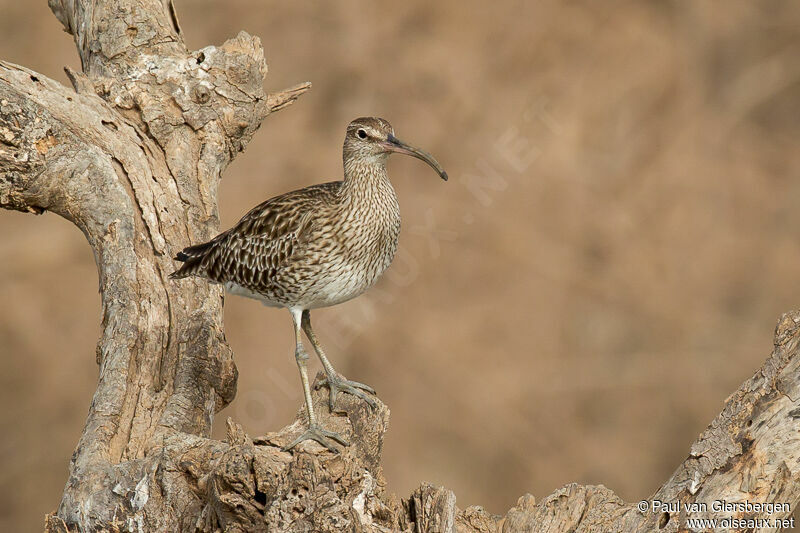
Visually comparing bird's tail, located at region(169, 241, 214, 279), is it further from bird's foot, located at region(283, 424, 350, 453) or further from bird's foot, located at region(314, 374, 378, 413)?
bird's foot, located at region(283, 424, 350, 453)

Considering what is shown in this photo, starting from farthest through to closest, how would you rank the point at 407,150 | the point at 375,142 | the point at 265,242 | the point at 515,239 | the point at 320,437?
the point at 515,239 → the point at 265,242 → the point at 375,142 → the point at 407,150 → the point at 320,437

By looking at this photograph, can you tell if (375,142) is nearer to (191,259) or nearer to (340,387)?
(191,259)

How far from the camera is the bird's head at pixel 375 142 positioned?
20.7 feet

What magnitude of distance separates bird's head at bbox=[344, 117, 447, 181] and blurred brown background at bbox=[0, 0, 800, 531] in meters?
5.69

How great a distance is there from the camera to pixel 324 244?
20.6 ft

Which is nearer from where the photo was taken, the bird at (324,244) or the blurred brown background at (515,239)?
the bird at (324,244)

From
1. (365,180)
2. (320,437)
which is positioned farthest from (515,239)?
(320,437)

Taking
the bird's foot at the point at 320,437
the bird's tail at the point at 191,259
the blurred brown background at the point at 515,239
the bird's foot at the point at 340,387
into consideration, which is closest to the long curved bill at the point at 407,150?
the bird's tail at the point at 191,259

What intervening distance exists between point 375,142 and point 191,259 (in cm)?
130

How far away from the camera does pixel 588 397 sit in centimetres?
1220

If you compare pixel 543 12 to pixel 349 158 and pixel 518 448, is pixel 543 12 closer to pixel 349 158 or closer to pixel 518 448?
pixel 518 448

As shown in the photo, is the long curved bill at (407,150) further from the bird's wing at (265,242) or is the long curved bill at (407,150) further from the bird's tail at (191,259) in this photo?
the bird's tail at (191,259)

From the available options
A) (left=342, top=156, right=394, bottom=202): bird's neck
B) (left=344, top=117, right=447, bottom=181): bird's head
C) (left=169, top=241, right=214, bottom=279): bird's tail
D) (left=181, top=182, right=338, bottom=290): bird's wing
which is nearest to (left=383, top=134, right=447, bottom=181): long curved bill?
(left=344, top=117, right=447, bottom=181): bird's head

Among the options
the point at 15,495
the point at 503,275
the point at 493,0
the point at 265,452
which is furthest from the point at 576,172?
the point at 265,452
